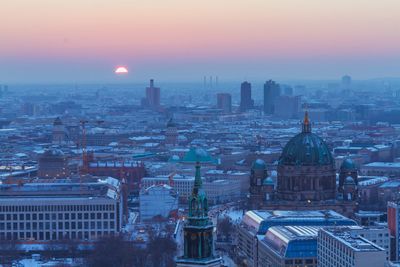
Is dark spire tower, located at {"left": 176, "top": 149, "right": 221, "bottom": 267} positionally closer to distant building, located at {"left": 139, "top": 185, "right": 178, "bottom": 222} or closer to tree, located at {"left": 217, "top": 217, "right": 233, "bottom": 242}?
tree, located at {"left": 217, "top": 217, "right": 233, "bottom": 242}

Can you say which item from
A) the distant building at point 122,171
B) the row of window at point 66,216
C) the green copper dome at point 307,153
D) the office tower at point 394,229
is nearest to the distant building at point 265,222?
the office tower at point 394,229

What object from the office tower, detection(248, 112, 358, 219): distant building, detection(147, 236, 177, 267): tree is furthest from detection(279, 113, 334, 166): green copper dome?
detection(147, 236, 177, 267): tree

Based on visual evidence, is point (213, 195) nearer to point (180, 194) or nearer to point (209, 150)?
point (180, 194)

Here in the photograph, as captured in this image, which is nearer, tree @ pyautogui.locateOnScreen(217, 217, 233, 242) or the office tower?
the office tower

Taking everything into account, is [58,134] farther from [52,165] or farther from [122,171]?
[52,165]

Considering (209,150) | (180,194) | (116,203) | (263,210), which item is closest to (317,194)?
(263,210)
